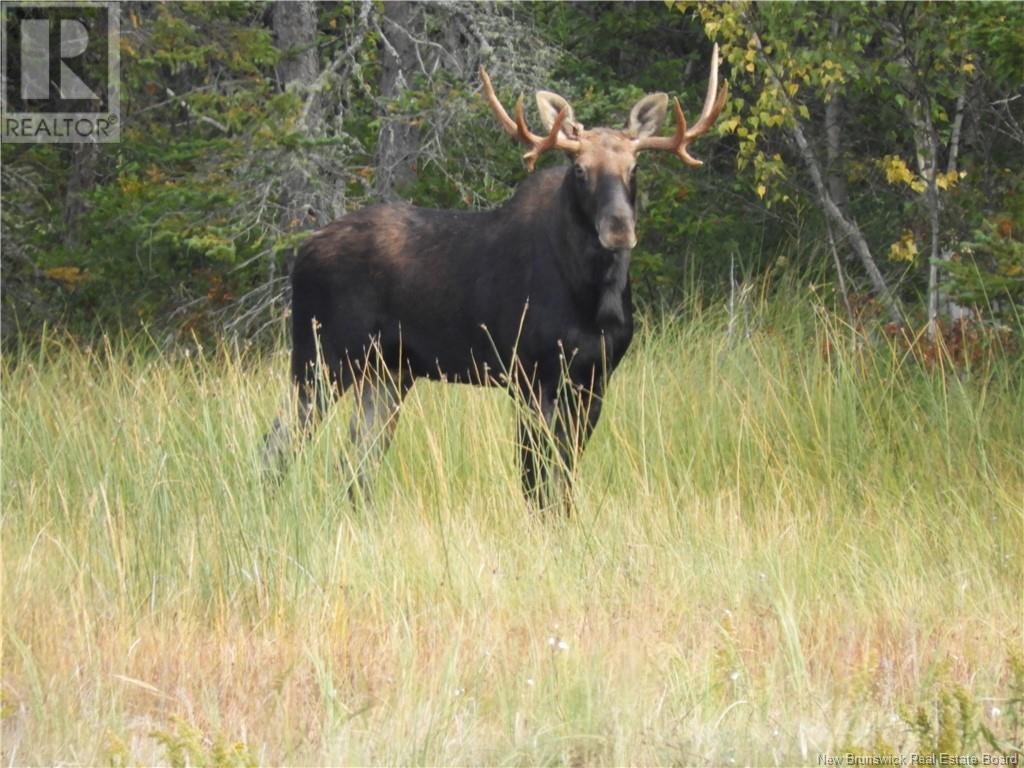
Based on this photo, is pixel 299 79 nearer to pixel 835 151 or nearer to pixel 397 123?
pixel 397 123

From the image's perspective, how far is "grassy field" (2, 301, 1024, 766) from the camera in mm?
4551

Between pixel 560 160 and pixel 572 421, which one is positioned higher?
pixel 560 160

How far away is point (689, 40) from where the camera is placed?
14.7 meters

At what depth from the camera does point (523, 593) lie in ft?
18.8

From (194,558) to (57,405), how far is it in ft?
9.58

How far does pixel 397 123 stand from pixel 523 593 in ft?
26.6

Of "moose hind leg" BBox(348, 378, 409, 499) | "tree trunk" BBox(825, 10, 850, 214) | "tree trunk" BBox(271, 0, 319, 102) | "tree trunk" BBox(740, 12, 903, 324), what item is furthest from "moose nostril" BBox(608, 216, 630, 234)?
"tree trunk" BBox(271, 0, 319, 102)

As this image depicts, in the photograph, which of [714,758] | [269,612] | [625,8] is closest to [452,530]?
[269,612]

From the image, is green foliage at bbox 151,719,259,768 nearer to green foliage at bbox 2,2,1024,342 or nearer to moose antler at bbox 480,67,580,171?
moose antler at bbox 480,67,580,171

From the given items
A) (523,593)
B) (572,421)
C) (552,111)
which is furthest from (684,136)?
(523,593)

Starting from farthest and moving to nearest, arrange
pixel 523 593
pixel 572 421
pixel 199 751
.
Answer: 1. pixel 572 421
2. pixel 523 593
3. pixel 199 751

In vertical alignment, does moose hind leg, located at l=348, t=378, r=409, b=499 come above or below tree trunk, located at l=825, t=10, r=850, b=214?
below

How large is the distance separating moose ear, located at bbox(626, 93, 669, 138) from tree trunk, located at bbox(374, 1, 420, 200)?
474cm

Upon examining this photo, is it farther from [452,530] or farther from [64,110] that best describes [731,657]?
[64,110]
